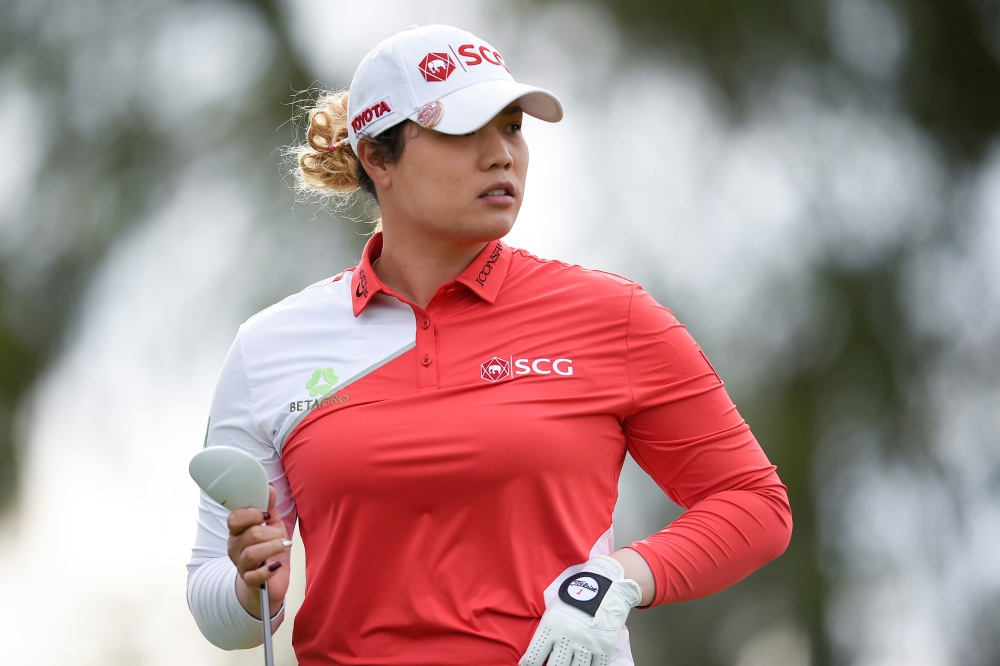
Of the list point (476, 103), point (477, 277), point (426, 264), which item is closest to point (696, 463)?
point (477, 277)

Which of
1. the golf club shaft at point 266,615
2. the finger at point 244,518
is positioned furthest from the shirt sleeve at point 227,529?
the finger at point 244,518

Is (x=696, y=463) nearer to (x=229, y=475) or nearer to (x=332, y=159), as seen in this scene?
(x=229, y=475)

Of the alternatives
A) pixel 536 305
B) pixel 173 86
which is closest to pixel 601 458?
pixel 536 305

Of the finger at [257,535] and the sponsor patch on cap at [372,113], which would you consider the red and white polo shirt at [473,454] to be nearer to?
the finger at [257,535]

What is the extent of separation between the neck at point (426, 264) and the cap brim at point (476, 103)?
0.75ft

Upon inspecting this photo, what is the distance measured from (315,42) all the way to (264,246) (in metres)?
1.11

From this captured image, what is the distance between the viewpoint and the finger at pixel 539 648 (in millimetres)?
1817

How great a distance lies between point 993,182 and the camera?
6.15 meters

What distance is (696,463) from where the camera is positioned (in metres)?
2.04

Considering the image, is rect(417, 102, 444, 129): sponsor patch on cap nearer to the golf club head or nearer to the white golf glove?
the golf club head

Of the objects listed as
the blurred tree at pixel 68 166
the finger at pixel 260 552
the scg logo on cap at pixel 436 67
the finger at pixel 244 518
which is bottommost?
the finger at pixel 260 552

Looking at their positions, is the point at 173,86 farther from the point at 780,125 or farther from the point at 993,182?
the point at 993,182

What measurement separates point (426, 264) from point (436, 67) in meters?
0.36

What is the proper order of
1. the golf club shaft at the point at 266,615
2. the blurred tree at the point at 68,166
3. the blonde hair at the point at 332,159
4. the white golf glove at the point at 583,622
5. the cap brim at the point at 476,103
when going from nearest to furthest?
the white golf glove at the point at 583,622
the golf club shaft at the point at 266,615
the cap brim at the point at 476,103
the blonde hair at the point at 332,159
the blurred tree at the point at 68,166
